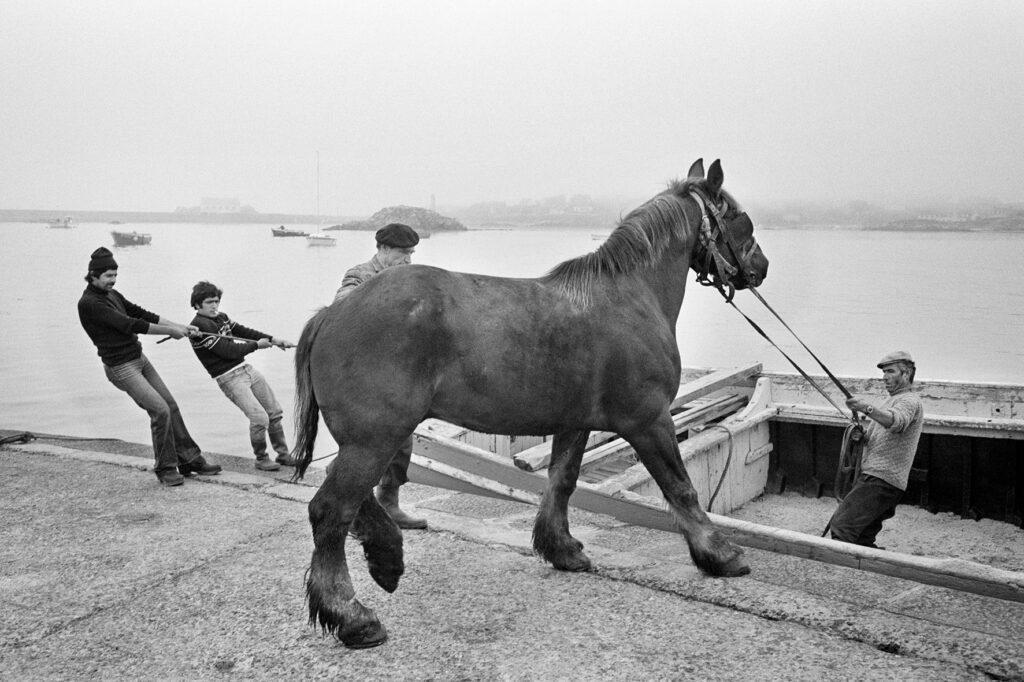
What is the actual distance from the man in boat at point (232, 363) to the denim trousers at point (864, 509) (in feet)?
13.3

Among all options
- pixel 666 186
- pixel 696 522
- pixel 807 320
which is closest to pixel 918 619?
pixel 696 522

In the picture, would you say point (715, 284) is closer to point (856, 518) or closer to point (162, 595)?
point (856, 518)

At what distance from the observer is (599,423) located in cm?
410

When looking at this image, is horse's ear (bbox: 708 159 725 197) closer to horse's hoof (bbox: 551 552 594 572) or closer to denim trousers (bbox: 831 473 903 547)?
horse's hoof (bbox: 551 552 594 572)

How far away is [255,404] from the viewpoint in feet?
24.1

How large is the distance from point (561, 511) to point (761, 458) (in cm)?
429

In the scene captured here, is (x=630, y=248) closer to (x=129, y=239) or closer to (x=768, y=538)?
(x=768, y=538)

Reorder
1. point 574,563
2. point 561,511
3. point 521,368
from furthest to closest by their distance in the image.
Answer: point 561,511 < point 574,563 < point 521,368

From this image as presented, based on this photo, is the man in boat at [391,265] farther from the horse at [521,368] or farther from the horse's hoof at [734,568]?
the horse's hoof at [734,568]

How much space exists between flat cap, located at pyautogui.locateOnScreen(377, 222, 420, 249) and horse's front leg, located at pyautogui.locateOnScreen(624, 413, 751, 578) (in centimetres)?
184

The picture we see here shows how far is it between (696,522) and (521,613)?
0.97 metres

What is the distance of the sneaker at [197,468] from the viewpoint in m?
6.63

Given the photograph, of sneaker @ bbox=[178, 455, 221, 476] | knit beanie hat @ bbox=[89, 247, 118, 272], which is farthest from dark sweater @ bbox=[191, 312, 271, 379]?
knit beanie hat @ bbox=[89, 247, 118, 272]

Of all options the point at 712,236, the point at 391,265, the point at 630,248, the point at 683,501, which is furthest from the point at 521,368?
the point at 391,265
